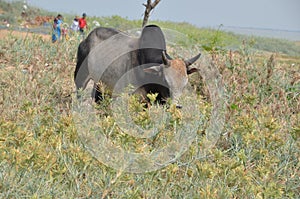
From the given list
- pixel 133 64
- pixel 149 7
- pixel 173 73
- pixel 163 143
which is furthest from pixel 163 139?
pixel 149 7

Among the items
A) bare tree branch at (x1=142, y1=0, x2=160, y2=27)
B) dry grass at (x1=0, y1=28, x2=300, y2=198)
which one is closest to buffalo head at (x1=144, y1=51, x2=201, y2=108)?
dry grass at (x1=0, y1=28, x2=300, y2=198)

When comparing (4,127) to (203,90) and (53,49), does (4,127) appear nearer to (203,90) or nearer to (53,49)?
(203,90)

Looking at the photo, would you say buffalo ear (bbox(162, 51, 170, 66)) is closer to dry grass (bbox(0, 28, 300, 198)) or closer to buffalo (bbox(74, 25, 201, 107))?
buffalo (bbox(74, 25, 201, 107))

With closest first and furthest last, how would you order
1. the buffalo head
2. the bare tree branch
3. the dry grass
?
the dry grass, the buffalo head, the bare tree branch

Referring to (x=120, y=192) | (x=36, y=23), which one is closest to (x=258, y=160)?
(x=120, y=192)

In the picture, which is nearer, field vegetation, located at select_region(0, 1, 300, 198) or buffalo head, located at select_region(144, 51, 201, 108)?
field vegetation, located at select_region(0, 1, 300, 198)

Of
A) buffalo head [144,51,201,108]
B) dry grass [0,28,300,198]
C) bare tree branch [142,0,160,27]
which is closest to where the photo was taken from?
dry grass [0,28,300,198]

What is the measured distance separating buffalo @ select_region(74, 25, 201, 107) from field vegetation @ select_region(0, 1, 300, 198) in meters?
0.41

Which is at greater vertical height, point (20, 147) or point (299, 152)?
point (20, 147)

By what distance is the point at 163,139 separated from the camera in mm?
2959

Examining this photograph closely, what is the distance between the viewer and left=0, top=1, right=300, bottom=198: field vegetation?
7.34ft

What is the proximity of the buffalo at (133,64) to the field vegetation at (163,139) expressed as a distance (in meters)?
0.41

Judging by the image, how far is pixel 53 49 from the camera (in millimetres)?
7020

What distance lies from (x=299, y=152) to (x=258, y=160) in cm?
36
